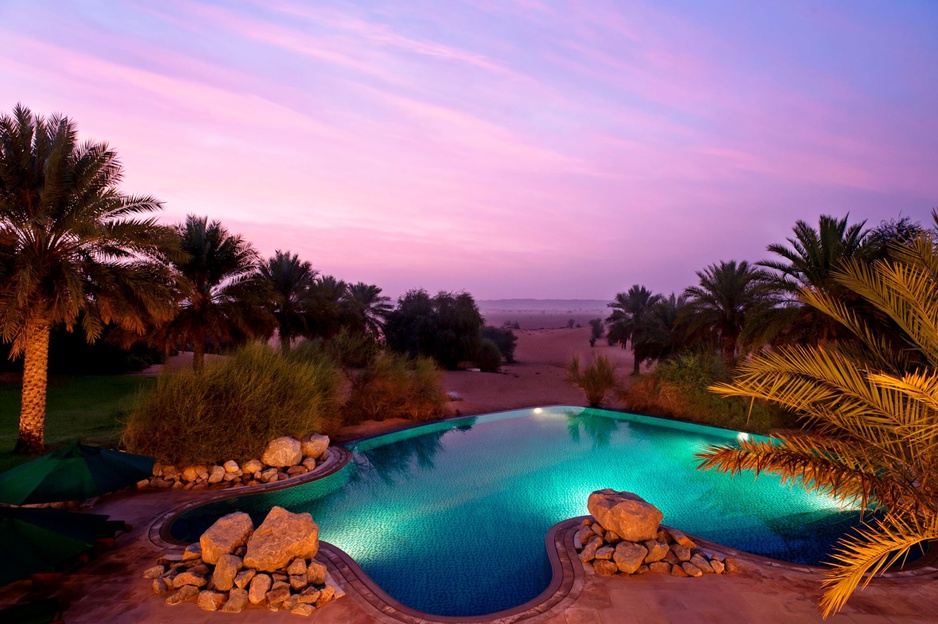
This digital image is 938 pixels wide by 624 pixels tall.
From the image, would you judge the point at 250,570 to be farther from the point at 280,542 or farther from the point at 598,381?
the point at 598,381

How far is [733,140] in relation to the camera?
15391 millimetres

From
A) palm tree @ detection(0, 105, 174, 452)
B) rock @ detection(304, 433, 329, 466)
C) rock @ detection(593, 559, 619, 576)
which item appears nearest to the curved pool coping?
rock @ detection(593, 559, 619, 576)

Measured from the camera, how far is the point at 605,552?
5.81 m

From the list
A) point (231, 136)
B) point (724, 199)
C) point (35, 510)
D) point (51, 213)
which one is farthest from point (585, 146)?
point (35, 510)

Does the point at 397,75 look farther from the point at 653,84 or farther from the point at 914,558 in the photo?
the point at 914,558

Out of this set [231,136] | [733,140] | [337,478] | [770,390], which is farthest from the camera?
[733,140]

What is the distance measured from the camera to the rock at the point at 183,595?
15.9 feet

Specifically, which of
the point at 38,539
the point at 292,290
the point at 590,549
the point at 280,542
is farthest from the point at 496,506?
the point at 292,290

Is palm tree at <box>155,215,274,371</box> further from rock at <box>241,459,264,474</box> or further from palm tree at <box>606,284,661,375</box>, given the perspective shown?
palm tree at <box>606,284,661,375</box>

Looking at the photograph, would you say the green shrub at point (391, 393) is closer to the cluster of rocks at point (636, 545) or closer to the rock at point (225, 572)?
the cluster of rocks at point (636, 545)

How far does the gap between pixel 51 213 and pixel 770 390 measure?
11736 mm

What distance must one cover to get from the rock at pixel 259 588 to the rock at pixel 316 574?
0.40 meters

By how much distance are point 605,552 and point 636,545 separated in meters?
0.40

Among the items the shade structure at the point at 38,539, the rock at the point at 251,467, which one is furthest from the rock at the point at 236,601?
the rock at the point at 251,467
